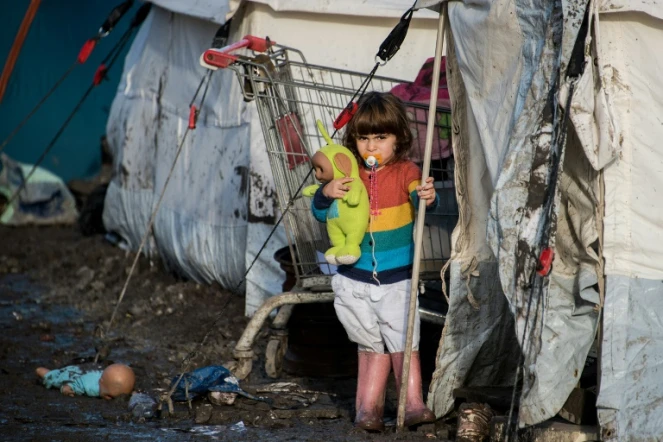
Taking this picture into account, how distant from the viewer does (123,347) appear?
6516 mm

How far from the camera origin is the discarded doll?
5.37 metres

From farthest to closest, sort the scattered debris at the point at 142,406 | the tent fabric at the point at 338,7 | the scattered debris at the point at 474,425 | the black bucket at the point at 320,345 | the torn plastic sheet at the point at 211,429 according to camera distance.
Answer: the tent fabric at the point at 338,7 < the black bucket at the point at 320,345 < the scattered debris at the point at 142,406 < the torn plastic sheet at the point at 211,429 < the scattered debris at the point at 474,425

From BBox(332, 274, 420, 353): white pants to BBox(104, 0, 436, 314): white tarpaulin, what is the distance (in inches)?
73.6

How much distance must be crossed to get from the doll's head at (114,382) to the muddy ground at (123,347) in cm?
6

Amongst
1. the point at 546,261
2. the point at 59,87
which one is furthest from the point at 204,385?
the point at 59,87

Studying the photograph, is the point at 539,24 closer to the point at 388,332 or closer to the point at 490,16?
the point at 490,16

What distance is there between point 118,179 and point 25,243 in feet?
4.63

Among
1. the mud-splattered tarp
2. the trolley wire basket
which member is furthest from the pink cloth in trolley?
the mud-splattered tarp

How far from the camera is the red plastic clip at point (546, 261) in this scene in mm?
3707

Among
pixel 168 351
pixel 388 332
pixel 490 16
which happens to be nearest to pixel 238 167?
pixel 168 351

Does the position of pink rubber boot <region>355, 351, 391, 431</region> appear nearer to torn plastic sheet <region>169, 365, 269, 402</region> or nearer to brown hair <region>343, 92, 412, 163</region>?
torn plastic sheet <region>169, 365, 269, 402</region>

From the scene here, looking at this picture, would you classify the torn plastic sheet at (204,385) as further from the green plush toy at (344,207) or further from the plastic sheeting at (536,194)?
the plastic sheeting at (536,194)

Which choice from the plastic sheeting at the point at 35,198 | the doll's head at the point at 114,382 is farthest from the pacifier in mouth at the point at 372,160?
the plastic sheeting at the point at 35,198

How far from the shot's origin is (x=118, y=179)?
352 inches
